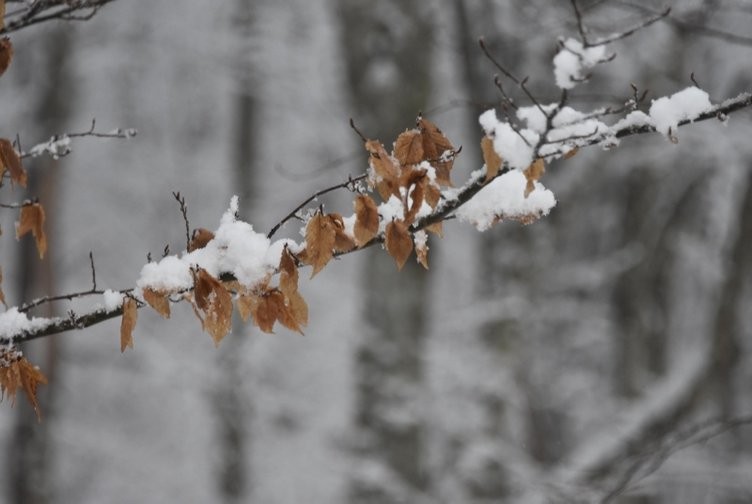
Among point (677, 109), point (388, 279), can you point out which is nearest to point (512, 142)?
point (677, 109)

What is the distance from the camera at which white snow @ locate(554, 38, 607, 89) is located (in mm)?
1006

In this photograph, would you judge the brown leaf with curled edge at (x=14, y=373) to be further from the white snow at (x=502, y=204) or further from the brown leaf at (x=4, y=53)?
the white snow at (x=502, y=204)

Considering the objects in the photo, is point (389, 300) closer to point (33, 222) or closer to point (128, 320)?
point (33, 222)

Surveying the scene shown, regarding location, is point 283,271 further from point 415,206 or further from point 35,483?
point 35,483

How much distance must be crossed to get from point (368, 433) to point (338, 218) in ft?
12.3

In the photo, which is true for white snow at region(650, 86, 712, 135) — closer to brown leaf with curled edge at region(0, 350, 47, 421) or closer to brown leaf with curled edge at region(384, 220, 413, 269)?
brown leaf with curled edge at region(384, 220, 413, 269)

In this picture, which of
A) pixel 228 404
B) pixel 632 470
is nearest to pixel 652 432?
pixel 632 470

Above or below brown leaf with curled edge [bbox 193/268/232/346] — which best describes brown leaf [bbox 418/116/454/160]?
above

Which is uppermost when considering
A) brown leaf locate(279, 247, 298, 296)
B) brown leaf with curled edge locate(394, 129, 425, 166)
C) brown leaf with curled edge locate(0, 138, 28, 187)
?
brown leaf with curled edge locate(0, 138, 28, 187)

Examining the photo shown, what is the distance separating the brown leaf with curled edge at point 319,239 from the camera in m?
1.21

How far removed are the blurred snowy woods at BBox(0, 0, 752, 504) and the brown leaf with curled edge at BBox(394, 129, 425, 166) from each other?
1329 millimetres

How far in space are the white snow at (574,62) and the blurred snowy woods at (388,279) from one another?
1388mm

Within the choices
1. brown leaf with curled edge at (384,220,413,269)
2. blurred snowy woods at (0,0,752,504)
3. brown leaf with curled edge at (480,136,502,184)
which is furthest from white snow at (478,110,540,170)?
blurred snowy woods at (0,0,752,504)

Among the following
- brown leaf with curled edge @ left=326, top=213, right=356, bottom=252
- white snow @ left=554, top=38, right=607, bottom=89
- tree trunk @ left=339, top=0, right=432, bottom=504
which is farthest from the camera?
tree trunk @ left=339, top=0, right=432, bottom=504
